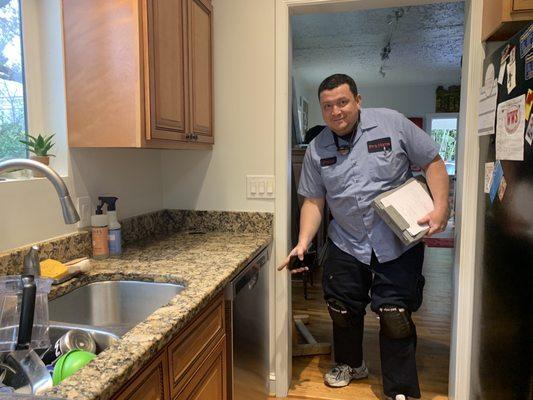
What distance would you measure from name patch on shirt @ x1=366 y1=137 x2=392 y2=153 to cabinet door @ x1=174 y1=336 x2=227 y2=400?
3.58ft

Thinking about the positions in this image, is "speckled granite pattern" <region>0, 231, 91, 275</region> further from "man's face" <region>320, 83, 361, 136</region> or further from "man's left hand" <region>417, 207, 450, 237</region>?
"man's left hand" <region>417, 207, 450, 237</region>

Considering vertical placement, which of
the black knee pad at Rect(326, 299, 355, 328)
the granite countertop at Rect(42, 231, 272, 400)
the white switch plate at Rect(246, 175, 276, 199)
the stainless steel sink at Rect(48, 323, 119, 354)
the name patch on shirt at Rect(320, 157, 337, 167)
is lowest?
the black knee pad at Rect(326, 299, 355, 328)

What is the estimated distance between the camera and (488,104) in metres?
1.66

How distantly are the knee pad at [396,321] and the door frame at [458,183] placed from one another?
276 millimetres

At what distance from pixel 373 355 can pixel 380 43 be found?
3.38 m

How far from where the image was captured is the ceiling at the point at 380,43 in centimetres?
362

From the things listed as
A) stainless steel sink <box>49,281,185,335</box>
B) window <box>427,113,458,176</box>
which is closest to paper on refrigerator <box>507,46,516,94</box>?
stainless steel sink <box>49,281,185,335</box>

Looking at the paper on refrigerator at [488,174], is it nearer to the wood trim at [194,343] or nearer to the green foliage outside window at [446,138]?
the wood trim at [194,343]

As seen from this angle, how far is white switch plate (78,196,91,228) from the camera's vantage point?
1.63 meters

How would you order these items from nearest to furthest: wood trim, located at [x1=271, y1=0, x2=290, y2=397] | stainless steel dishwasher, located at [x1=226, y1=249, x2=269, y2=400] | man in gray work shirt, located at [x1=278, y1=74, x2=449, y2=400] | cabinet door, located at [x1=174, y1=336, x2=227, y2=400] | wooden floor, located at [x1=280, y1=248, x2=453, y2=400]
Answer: cabinet door, located at [x1=174, y1=336, x2=227, y2=400] < stainless steel dishwasher, located at [x1=226, y1=249, x2=269, y2=400] < man in gray work shirt, located at [x1=278, y1=74, x2=449, y2=400] < wood trim, located at [x1=271, y1=0, x2=290, y2=397] < wooden floor, located at [x1=280, y1=248, x2=453, y2=400]

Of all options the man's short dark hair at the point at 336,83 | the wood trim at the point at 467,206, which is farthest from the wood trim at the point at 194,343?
the wood trim at the point at 467,206

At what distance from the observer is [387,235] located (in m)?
1.90

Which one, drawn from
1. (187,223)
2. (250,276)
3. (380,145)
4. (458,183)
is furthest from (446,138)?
(250,276)

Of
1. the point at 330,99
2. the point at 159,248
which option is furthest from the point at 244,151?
the point at 159,248
